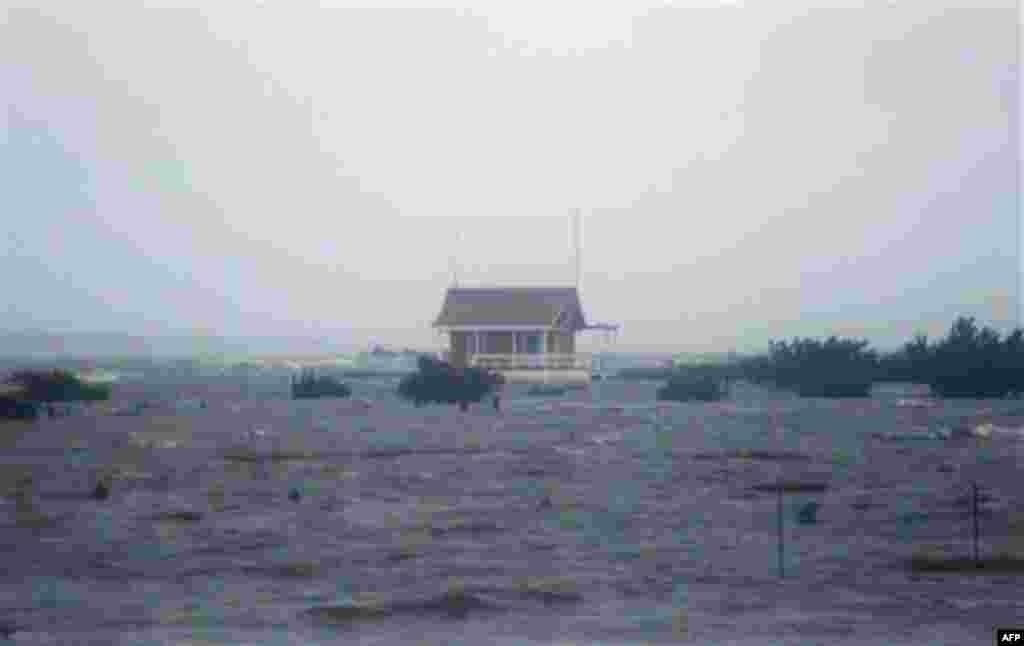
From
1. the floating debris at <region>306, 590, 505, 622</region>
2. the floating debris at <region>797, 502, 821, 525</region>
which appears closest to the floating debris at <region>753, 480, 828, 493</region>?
the floating debris at <region>797, 502, 821, 525</region>

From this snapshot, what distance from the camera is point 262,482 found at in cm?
2778

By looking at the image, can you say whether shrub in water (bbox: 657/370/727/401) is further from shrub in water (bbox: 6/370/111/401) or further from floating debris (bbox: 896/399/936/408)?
shrub in water (bbox: 6/370/111/401)

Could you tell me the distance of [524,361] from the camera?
63.0 m

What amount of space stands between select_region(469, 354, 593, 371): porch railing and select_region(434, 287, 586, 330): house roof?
1.33 meters

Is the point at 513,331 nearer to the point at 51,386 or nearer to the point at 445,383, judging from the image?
the point at 445,383

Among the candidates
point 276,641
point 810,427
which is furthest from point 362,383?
A: point 276,641

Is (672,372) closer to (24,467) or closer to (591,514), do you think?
A: (24,467)

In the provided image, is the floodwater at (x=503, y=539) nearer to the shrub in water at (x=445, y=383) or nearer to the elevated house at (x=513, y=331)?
the shrub in water at (x=445, y=383)

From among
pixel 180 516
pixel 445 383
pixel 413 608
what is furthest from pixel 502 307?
pixel 413 608

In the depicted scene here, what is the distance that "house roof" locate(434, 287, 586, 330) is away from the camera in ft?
205

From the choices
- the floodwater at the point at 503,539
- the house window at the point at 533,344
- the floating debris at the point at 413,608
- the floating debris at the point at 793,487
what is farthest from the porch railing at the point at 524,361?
the floating debris at the point at 413,608

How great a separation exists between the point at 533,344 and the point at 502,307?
2.54 metres

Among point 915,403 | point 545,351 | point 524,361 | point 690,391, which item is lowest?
point 915,403

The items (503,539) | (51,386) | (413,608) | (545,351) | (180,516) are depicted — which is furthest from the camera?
(545,351)
